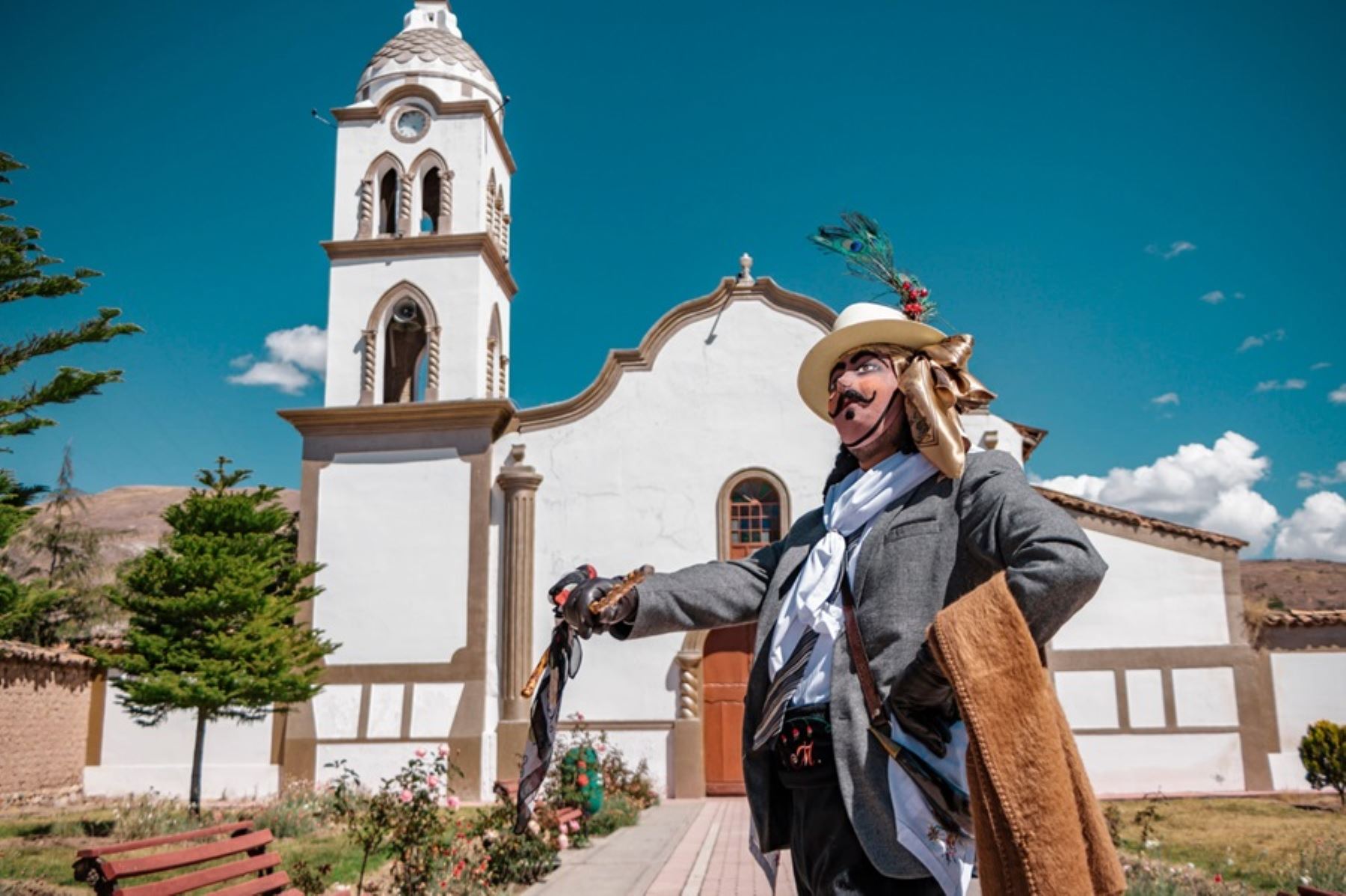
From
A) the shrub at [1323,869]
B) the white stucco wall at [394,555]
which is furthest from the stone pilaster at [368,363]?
the shrub at [1323,869]

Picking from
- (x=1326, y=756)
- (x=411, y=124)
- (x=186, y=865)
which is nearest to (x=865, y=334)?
(x=186, y=865)

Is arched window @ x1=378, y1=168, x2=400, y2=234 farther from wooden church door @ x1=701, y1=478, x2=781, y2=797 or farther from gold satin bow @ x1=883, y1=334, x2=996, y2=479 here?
gold satin bow @ x1=883, y1=334, x2=996, y2=479

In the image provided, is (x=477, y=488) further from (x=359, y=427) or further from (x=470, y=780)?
(x=470, y=780)

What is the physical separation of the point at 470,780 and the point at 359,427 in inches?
215

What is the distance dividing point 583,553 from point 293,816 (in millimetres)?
5850

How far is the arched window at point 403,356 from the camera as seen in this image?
18094mm

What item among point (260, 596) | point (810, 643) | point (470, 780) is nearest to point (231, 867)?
point (810, 643)

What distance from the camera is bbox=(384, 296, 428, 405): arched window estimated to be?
18.1 meters

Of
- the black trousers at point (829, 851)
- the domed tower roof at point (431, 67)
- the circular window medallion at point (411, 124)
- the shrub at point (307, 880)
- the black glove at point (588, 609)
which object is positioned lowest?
the shrub at point (307, 880)

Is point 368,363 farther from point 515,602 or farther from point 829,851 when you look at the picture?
point 829,851

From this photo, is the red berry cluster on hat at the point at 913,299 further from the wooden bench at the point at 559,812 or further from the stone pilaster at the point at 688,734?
the stone pilaster at the point at 688,734

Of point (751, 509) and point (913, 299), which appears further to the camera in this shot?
point (751, 509)

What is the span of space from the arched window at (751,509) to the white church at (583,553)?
0.15 ft

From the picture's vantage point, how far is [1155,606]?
53.8 ft
